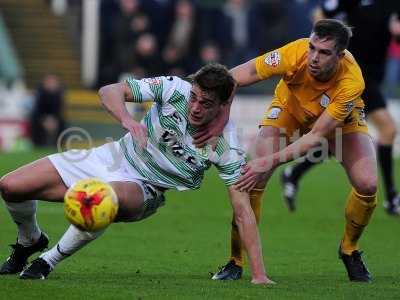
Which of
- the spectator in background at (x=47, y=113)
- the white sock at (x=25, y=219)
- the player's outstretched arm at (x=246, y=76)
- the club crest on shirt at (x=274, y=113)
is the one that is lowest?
the spectator in background at (x=47, y=113)

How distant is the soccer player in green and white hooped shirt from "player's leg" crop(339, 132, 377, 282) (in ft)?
3.37

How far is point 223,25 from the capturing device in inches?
1033

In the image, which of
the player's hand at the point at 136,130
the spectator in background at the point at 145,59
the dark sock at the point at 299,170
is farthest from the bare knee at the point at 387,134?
the spectator in background at the point at 145,59

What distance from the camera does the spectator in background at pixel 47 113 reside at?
80.6ft

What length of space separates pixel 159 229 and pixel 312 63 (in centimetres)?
437

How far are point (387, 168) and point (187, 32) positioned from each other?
12.2 metres

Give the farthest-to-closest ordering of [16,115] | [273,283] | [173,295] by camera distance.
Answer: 1. [16,115]
2. [273,283]
3. [173,295]

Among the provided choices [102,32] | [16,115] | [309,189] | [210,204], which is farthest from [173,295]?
[102,32]

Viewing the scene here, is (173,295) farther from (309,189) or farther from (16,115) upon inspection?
(16,115)

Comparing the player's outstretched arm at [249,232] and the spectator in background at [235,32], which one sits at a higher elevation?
the player's outstretched arm at [249,232]

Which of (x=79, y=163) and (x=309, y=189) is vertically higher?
(x=79, y=163)

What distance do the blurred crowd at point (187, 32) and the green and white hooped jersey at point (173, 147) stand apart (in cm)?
1636

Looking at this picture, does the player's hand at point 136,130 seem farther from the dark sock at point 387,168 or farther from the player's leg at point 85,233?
the dark sock at point 387,168

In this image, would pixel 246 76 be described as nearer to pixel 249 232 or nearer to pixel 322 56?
pixel 322 56
